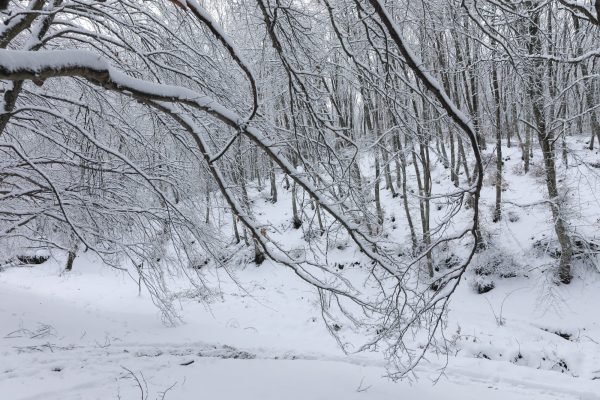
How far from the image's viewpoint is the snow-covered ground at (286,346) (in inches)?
205

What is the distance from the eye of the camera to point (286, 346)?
7488 mm

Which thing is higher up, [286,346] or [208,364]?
[208,364]

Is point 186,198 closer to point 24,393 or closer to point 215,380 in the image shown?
point 215,380

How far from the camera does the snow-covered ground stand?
5195 mm

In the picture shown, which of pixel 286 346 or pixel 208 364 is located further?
pixel 286 346

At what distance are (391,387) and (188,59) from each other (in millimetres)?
4659

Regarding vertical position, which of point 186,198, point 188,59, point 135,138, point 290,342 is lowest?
point 290,342

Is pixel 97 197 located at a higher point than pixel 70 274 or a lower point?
higher

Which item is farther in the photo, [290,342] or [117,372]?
[290,342]

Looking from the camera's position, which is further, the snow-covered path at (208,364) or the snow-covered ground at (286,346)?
the snow-covered ground at (286,346)

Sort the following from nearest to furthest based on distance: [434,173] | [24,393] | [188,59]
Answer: [188,59] < [24,393] < [434,173]

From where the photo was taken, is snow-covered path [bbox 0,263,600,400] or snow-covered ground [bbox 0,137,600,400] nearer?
snow-covered path [bbox 0,263,600,400]

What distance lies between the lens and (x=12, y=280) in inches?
629

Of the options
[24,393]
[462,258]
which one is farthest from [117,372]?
[462,258]
